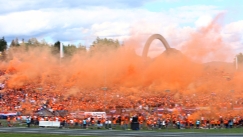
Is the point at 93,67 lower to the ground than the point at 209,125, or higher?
higher

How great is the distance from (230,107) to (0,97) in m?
31.7

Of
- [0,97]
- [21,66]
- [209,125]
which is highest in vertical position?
[21,66]

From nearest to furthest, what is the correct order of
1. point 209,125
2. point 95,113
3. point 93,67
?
1. point 209,125
2. point 95,113
3. point 93,67

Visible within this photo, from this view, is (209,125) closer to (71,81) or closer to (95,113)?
(95,113)

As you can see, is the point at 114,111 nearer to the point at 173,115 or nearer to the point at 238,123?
the point at 173,115

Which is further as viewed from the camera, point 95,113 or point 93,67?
point 93,67

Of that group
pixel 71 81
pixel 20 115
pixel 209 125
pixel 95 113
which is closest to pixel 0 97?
pixel 20 115

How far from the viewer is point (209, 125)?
58906 mm

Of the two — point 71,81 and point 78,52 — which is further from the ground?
point 78,52

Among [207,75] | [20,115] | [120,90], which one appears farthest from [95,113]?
[207,75]

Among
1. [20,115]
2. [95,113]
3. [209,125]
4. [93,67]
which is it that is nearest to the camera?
[209,125]

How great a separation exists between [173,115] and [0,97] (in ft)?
83.0

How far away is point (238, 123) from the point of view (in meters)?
59.5

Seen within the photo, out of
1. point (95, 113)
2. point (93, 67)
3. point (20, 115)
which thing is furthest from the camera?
point (93, 67)
